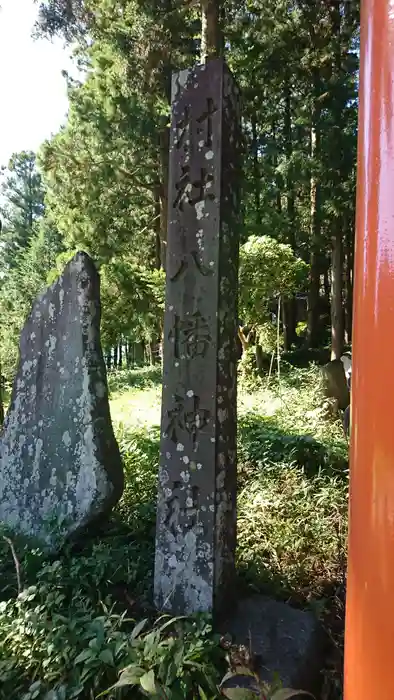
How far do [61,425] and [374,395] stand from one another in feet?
10.8

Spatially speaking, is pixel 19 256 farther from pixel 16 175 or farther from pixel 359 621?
pixel 359 621

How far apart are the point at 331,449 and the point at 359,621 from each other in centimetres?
506

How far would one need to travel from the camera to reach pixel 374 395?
2.12 feet

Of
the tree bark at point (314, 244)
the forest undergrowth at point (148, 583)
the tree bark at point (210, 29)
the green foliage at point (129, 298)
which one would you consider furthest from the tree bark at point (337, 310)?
the forest undergrowth at point (148, 583)

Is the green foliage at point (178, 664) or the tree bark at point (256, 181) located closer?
the green foliage at point (178, 664)

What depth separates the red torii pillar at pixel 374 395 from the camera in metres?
0.63

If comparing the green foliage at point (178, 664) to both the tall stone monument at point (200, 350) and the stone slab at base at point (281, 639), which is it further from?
the tall stone monument at point (200, 350)

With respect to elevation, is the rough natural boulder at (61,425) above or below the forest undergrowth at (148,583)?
above

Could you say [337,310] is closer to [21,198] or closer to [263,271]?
[263,271]

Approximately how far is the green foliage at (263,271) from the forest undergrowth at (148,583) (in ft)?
16.3

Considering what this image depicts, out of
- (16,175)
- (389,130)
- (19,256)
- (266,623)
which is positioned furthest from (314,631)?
(16,175)

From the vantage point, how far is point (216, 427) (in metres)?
2.75

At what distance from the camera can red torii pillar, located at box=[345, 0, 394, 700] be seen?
628 mm

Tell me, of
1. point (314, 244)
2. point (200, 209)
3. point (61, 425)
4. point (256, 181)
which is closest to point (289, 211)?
point (256, 181)
